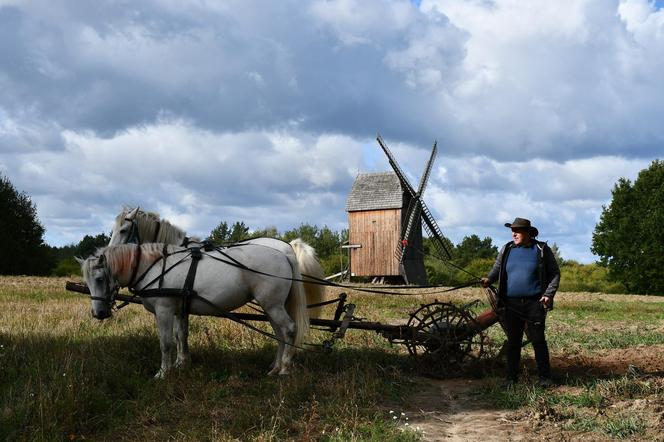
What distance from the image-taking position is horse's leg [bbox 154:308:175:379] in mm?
8414

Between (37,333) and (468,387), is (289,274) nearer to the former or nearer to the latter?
(468,387)

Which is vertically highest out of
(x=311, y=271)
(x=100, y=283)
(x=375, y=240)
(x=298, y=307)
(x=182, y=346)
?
(x=375, y=240)

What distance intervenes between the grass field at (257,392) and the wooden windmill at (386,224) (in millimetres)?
31517

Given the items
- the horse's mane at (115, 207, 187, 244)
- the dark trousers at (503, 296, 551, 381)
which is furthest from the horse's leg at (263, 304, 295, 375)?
the dark trousers at (503, 296, 551, 381)

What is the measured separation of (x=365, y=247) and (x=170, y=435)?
123ft

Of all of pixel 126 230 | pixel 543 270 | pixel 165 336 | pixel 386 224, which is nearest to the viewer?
pixel 543 270

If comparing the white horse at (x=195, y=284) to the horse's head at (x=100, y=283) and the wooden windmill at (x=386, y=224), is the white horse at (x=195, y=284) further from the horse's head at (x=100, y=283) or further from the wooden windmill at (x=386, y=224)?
the wooden windmill at (x=386, y=224)

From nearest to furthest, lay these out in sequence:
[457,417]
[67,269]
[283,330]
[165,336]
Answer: [457,417] → [165,336] → [283,330] → [67,269]

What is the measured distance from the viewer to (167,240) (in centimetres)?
980

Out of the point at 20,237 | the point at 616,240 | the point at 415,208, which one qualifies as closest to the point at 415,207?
the point at 415,208

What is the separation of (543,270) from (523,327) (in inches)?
33.6

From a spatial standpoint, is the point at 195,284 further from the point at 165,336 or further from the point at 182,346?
the point at 182,346

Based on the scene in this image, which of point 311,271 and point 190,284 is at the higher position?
point 311,271


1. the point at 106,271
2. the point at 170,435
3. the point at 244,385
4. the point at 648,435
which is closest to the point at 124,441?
the point at 170,435
